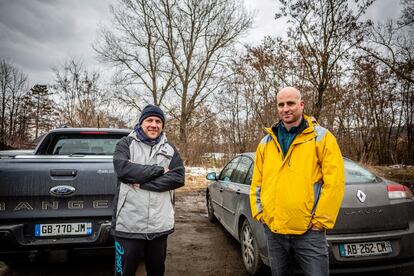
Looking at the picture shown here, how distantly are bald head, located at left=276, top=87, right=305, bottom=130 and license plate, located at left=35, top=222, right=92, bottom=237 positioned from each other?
2.19 meters

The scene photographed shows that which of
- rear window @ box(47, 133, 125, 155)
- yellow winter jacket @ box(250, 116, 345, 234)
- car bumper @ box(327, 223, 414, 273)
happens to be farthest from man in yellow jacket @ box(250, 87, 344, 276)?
rear window @ box(47, 133, 125, 155)

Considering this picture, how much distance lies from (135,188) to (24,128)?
3447 centimetres

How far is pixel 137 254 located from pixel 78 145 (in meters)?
2.55

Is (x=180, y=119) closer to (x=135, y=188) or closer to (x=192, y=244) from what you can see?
(x=192, y=244)

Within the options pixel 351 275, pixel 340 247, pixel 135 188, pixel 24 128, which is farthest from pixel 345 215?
pixel 24 128

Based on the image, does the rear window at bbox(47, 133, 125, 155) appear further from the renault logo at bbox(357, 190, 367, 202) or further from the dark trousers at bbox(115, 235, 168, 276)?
the renault logo at bbox(357, 190, 367, 202)

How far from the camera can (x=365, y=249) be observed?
2.45 m

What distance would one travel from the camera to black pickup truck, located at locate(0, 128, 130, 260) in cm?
246

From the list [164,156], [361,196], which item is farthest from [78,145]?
[361,196]

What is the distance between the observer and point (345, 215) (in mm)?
2475

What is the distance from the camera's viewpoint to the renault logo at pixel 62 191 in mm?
2531

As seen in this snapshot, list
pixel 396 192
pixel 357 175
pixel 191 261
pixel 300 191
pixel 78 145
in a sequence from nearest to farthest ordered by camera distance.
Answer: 1. pixel 300 191
2. pixel 396 192
3. pixel 357 175
4. pixel 191 261
5. pixel 78 145

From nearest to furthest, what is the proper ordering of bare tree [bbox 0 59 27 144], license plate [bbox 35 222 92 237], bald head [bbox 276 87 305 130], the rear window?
bald head [bbox 276 87 305 130], license plate [bbox 35 222 92 237], the rear window, bare tree [bbox 0 59 27 144]

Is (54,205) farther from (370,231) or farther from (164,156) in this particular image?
(370,231)
